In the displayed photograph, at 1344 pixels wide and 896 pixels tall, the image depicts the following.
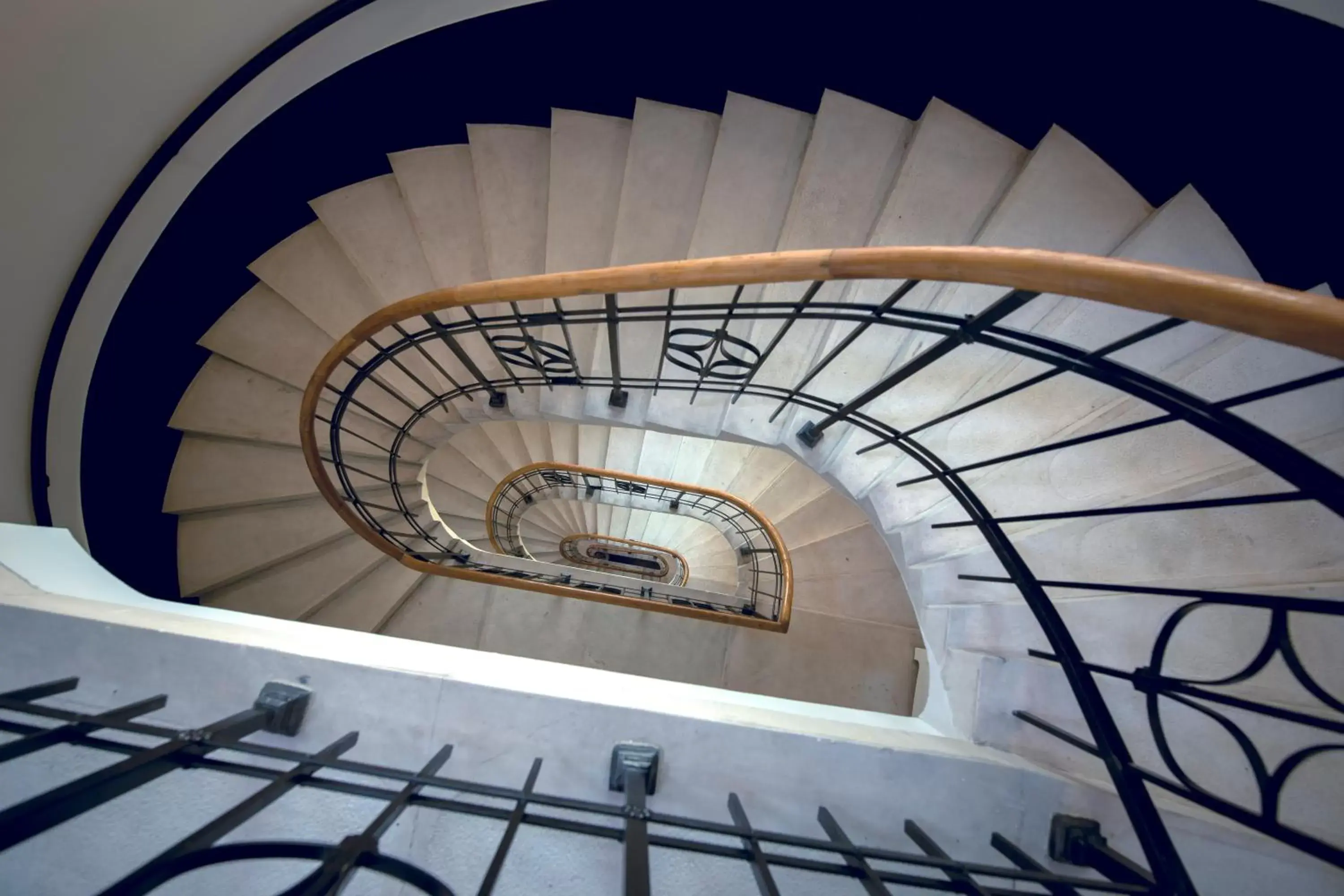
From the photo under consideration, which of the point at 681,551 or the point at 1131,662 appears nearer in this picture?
the point at 1131,662

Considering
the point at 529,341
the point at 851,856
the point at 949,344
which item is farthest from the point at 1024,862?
the point at 529,341

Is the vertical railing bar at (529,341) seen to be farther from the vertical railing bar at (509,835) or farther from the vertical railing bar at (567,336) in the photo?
the vertical railing bar at (509,835)

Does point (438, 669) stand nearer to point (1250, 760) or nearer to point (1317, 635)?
point (1250, 760)

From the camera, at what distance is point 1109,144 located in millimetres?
2572

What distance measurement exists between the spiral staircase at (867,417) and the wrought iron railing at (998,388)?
0.01m

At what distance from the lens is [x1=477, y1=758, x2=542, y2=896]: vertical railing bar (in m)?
0.88

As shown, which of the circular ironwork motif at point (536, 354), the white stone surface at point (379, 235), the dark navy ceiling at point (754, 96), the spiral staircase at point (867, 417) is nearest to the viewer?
the spiral staircase at point (867, 417)

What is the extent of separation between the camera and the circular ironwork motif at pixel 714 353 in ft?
7.79

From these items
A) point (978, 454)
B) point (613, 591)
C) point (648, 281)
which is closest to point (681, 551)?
point (613, 591)

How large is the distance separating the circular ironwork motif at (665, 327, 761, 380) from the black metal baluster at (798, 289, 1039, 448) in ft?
1.44

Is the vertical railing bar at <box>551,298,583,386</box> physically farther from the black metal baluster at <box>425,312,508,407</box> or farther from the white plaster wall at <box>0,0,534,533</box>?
the white plaster wall at <box>0,0,534,533</box>

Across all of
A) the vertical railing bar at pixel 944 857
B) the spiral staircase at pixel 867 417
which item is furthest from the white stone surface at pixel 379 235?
the vertical railing bar at pixel 944 857

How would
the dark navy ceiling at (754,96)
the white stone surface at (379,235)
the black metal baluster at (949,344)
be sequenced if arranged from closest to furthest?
the black metal baluster at (949,344), the dark navy ceiling at (754,96), the white stone surface at (379,235)

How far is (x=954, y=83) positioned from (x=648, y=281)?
2266 mm
